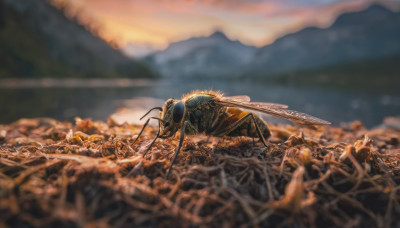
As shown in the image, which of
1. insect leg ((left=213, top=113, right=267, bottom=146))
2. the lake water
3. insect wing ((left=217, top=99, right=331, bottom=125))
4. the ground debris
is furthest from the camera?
the lake water

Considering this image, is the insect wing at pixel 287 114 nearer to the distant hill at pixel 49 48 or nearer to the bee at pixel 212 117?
the bee at pixel 212 117

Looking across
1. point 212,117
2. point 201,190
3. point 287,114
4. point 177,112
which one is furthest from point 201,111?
point 201,190

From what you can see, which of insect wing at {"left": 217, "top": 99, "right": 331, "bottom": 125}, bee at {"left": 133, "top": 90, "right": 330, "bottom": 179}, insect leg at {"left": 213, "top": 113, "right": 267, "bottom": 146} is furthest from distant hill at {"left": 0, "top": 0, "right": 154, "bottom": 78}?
insect wing at {"left": 217, "top": 99, "right": 331, "bottom": 125}

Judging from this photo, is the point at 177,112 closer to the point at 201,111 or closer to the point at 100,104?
the point at 201,111

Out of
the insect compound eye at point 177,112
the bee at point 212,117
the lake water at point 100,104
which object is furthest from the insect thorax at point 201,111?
the lake water at point 100,104

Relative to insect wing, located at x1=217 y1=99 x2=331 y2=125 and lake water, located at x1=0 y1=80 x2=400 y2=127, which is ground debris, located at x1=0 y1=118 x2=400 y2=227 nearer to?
insect wing, located at x1=217 y1=99 x2=331 y2=125

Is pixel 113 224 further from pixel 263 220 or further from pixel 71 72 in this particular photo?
pixel 71 72
